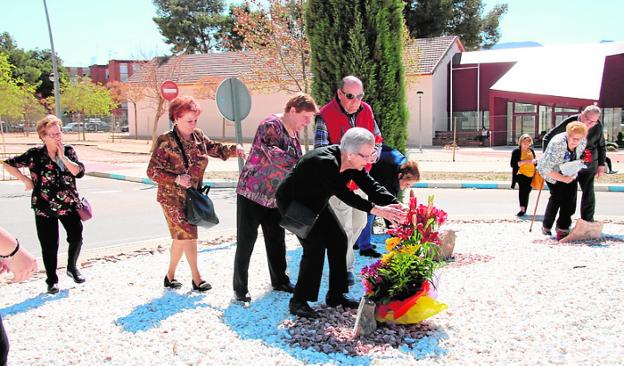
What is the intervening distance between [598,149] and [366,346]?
5.41 metres

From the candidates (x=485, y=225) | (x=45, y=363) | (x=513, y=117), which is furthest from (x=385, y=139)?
(x=513, y=117)

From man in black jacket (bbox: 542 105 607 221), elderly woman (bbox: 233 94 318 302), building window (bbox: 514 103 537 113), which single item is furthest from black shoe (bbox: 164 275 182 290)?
building window (bbox: 514 103 537 113)

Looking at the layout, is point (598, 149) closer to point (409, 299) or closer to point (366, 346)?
point (409, 299)

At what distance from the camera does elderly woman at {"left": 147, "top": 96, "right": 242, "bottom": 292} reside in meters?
4.92

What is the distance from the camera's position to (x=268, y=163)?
4770 millimetres

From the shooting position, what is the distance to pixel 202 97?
4106cm

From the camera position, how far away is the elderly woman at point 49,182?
5.43 m

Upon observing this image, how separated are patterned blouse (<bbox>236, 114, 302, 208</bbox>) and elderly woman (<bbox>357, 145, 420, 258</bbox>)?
1.62m

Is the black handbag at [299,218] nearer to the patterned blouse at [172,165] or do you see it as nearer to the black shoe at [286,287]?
the black shoe at [286,287]

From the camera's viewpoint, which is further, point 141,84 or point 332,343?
point 141,84

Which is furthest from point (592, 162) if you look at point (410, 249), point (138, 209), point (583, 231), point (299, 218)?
point (138, 209)

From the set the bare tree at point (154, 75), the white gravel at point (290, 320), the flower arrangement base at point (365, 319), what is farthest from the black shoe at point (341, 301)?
the bare tree at point (154, 75)

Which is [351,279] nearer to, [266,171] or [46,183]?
[266,171]

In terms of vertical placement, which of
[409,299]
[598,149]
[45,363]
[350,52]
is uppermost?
[350,52]
